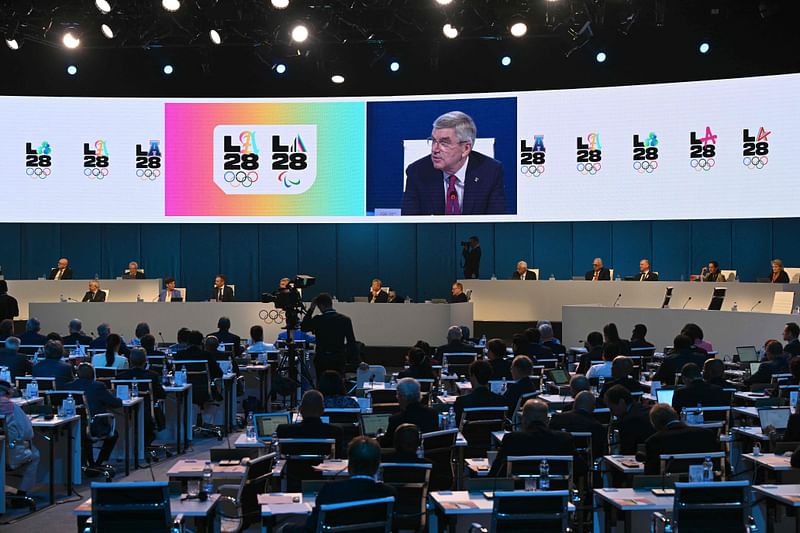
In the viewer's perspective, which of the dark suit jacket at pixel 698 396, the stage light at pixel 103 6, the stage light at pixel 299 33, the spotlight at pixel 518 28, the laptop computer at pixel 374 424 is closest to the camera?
the laptop computer at pixel 374 424

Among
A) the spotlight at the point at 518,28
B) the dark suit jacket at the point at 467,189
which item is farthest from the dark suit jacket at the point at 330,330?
the dark suit jacket at the point at 467,189

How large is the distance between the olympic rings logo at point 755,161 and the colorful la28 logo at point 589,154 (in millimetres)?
2510

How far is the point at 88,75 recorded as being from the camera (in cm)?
2086

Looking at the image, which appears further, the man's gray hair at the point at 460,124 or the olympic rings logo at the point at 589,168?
the man's gray hair at the point at 460,124

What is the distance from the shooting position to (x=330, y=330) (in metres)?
11.5

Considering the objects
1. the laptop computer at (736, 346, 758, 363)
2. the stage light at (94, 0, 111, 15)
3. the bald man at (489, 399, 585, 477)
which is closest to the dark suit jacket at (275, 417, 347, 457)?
the bald man at (489, 399, 585, 477)

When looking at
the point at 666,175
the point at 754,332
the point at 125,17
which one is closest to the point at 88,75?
the point at 125,17

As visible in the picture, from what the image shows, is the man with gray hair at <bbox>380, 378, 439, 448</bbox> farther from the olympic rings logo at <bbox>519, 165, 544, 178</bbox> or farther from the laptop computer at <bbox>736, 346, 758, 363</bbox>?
the olympic rings logo at <bbox>519, 165, 544, 178</bbox>

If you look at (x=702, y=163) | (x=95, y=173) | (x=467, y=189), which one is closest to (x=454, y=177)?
(x=467, y=189)

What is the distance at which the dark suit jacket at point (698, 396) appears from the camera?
28.6ft

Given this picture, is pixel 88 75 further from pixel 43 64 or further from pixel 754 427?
pixel 754 427

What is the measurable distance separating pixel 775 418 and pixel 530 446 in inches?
103

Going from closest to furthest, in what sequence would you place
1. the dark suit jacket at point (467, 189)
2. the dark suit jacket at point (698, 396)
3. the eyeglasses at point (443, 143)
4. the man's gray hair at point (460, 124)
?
the dark suit jacket at point (698, 396) → the dark suit jacket at point (467, 189) → the man's gray hair at point (460, 124) → the eyeglasses at point (443, 143)

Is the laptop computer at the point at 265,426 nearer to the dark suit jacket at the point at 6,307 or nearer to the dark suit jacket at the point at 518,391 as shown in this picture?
the dark suit jacket at the point at 518,391
